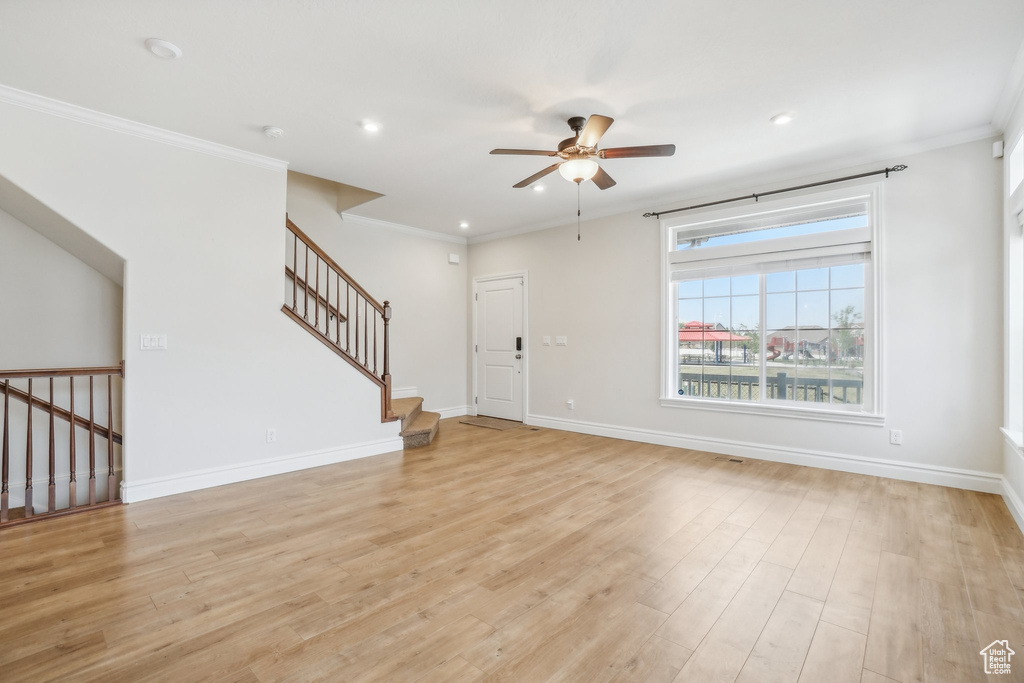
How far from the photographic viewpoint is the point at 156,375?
3488mm

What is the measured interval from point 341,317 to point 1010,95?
19.7 feet

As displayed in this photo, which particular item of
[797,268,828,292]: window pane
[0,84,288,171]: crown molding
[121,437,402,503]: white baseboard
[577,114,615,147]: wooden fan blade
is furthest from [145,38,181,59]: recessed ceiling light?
[797,268,828,292]: window pane

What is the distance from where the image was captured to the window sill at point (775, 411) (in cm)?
397

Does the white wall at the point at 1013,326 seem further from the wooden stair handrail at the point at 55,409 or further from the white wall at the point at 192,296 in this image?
the wooden stair handrail at the point at 55,409

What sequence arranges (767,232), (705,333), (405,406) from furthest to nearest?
(405,406), (705,333), (767,232)

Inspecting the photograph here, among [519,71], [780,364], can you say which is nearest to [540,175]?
[519,71]

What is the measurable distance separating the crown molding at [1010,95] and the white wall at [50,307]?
6859mm

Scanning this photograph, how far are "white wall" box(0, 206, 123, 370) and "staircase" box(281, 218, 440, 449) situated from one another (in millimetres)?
1564

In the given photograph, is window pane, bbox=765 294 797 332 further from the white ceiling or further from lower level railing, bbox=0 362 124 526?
lower level railing, bbox=0 362 124 526

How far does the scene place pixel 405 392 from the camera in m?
6.37

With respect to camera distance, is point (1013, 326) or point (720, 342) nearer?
point (1013, 326)

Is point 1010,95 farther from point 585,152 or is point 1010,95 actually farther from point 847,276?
point 585,152

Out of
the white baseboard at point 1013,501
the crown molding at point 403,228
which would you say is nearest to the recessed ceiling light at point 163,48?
the crown molding at point 403,228

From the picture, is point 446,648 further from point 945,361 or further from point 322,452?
point 945,361
